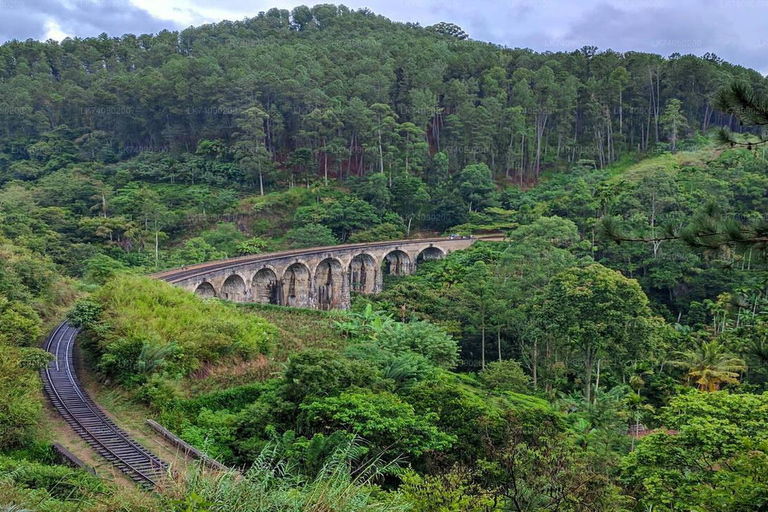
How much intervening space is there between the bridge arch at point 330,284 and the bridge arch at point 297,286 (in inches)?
65.8

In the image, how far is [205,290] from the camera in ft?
101

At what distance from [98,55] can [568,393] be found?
76.4 metres

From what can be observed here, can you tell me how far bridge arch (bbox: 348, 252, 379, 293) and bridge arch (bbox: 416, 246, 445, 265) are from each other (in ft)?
14.7

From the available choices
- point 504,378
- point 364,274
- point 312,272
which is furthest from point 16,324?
point 364,274

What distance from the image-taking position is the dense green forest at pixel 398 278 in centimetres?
987

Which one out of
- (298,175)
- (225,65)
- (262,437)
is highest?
(225,65)

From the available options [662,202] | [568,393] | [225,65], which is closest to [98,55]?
[225,65]

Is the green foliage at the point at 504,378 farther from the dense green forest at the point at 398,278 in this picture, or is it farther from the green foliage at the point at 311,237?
the green foliage at the point at 311,237

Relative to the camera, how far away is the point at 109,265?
34.5m

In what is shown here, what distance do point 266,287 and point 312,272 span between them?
3891 millimetres

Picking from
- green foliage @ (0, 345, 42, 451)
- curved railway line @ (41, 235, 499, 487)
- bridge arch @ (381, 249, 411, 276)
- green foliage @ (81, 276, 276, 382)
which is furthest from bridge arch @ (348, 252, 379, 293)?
green foliage @ (0, 345, 42, 451)

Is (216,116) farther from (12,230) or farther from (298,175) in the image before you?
(12,230)

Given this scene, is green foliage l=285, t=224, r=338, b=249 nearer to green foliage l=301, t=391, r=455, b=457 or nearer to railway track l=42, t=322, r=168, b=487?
railway track l=42, t=322, r=168, b=487

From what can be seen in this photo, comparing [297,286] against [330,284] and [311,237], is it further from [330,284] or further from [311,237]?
[311,237]
